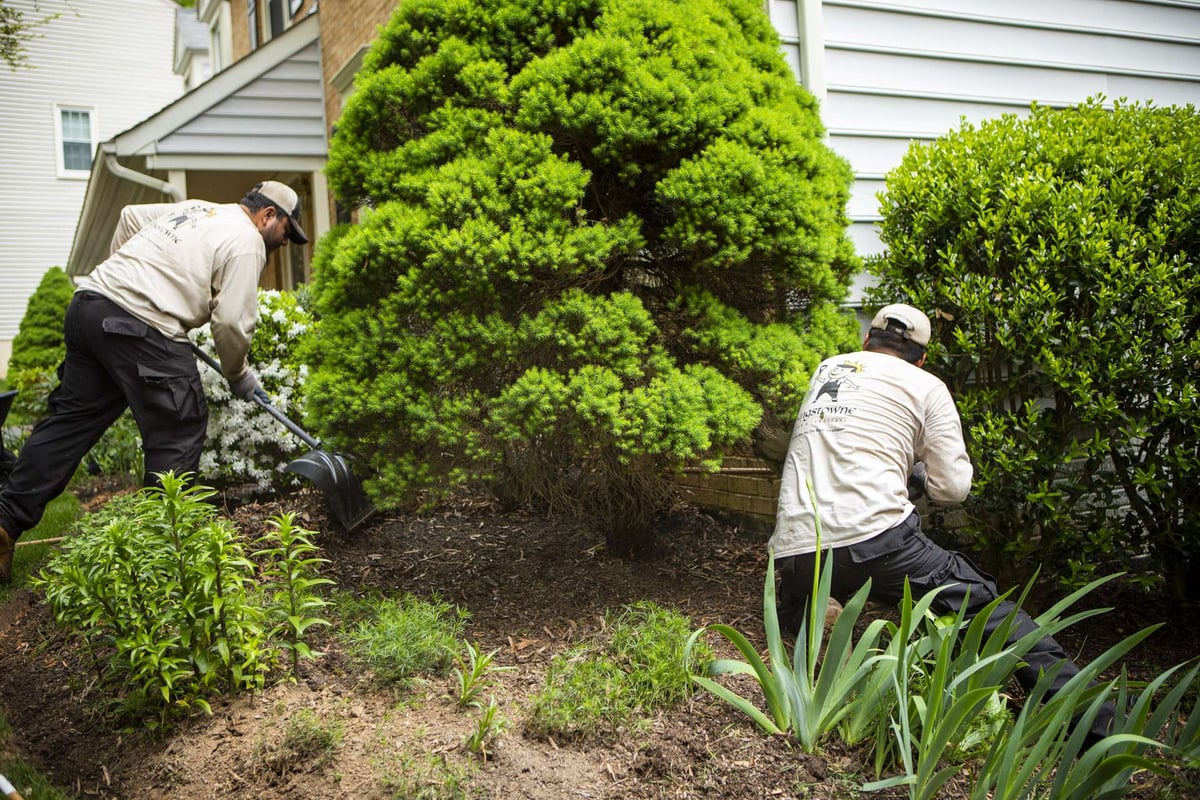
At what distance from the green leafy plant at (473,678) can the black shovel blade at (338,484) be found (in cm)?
141

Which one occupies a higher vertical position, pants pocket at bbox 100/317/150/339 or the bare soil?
pants pocket at bbox 100/317/150/339

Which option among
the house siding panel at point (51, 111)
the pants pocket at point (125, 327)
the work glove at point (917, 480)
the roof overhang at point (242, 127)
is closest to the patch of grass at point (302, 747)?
the pants pocket at point (125, 327)

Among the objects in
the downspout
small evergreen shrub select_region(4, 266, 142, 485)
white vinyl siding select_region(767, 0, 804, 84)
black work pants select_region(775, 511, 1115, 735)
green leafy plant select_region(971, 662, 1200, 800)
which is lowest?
small evergreen shrub select_region(4, 266, 142, 485)

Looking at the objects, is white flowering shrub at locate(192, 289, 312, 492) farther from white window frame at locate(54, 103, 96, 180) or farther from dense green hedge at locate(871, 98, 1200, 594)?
white window frame at locate(54, 103, 96, 180)

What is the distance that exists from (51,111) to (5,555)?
21599 mm

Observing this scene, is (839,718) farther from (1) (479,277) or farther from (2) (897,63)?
(2) (897,63)

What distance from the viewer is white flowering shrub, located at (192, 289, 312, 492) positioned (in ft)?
17.4

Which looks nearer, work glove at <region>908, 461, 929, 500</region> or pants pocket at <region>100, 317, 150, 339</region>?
work glove at <region>908, 461, 929, 500</region>

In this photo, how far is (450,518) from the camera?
5.34 m

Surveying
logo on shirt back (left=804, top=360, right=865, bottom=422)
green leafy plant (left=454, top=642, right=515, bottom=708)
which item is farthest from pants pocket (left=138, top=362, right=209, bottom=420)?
logo on shirt back (left=804, top=360, right=865, bottom=422)

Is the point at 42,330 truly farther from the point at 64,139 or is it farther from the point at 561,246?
the point at 561,246

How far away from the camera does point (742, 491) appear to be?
16.8ft

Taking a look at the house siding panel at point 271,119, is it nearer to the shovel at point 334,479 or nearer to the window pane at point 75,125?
the shovel at point 334,479

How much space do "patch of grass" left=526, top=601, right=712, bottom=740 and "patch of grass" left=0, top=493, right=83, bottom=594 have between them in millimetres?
Result: 2534
